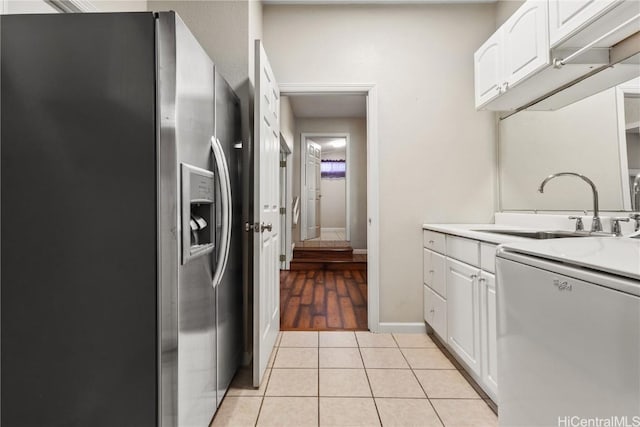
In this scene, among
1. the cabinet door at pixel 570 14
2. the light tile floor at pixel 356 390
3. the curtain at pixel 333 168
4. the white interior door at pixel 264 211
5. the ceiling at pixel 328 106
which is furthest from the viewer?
the curtain at pixel 333 168

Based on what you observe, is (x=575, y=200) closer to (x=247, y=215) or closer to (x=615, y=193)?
(x=615, y=193)

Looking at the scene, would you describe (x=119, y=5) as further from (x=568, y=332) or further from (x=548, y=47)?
(x=568, y=332)

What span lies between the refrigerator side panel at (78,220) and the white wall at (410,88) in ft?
6.03

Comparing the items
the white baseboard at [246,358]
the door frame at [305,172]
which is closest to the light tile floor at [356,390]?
the white baseboard at [246,358]

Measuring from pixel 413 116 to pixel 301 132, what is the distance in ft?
13.2

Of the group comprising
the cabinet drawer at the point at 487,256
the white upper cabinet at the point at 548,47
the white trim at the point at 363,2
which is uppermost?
the white trim at the point at 363,2

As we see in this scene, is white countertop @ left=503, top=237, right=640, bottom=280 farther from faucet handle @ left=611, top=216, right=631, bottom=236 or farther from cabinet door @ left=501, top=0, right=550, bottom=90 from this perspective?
cabinet door @ left=501, top=0, right=550, bottom=90

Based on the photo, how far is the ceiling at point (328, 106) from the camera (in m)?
5.30

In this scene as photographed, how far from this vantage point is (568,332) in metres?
0.77

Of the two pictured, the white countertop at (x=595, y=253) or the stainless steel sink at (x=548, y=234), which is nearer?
A: the white countertop at (x=595, y=253)

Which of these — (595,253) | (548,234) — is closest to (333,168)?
(548,234)

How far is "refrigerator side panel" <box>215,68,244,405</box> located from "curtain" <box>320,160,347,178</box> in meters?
7.50
